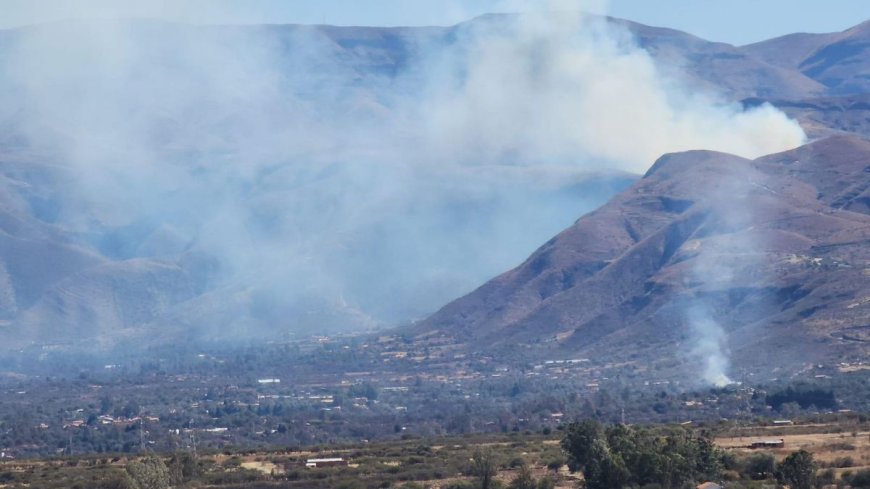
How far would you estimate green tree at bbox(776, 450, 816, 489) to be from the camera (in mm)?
69750

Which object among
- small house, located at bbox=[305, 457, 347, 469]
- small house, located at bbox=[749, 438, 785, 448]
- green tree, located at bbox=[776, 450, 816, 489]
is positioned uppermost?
small house, located at bbox=[305, 457, 347, 469]

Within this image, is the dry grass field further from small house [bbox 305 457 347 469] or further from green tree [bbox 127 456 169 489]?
green tree [bbox 127 456 169 489]

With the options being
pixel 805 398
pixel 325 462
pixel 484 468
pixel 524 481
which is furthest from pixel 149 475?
pixel 805 398

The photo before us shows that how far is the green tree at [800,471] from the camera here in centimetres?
6975

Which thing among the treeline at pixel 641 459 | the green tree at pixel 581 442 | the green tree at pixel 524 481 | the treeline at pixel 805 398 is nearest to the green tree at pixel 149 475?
the green tree at pixel 524 481

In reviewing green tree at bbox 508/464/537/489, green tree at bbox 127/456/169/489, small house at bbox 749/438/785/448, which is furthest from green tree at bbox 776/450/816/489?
green tree at bbox 127/456/169/489

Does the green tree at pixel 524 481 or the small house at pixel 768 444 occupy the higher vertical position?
the small house at pixel 768 444

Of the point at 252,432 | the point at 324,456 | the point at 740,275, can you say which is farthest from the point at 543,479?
the point at 740,275

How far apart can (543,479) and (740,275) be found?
118 metres

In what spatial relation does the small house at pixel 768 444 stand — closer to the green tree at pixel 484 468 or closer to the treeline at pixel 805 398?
the green tree at pixel 484 468

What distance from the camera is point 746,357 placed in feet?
538

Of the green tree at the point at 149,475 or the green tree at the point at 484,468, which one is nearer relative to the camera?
the green tree at the point at 149,475

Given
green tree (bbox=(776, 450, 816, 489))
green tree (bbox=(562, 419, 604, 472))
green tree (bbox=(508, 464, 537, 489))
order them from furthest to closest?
green tree (bbox=(562, 419, 604, 472)) → green tree (bbox=(508, 464, 537, 489)) → green tree (bbox=(776, 450, 816, 489))

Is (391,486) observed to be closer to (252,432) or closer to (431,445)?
(431,445)
